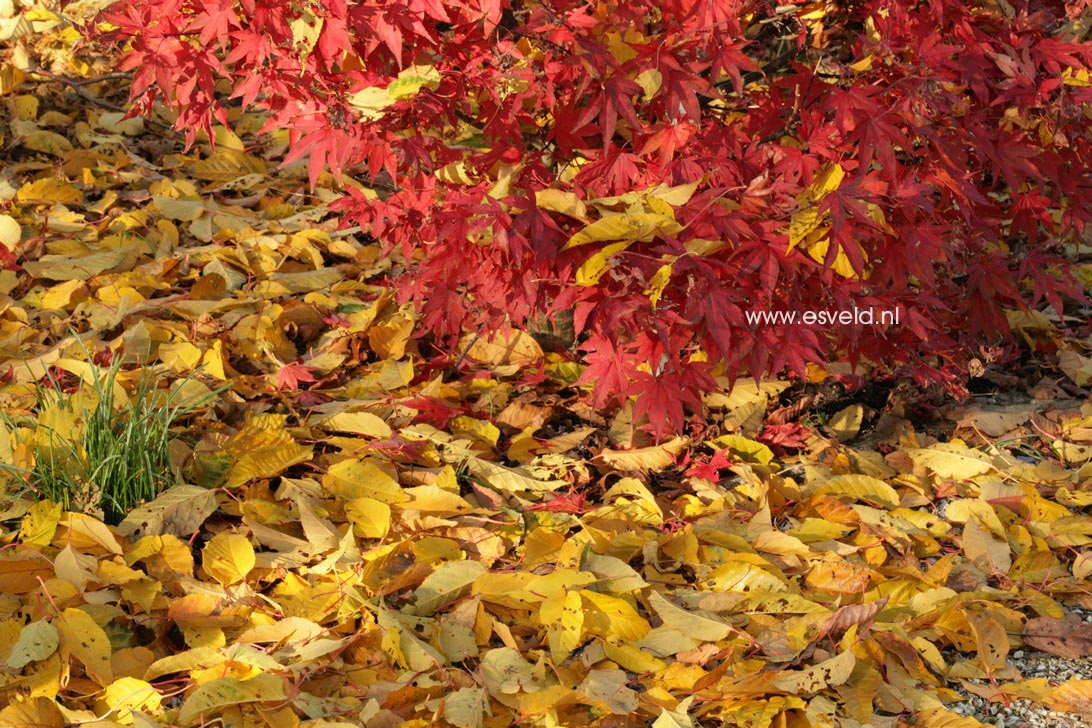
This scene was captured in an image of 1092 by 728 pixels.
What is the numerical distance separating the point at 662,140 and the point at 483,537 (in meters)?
0.89

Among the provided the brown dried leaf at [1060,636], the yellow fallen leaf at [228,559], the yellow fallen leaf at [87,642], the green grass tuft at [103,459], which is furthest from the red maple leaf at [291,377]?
the brown dried leaf at [1060,636]

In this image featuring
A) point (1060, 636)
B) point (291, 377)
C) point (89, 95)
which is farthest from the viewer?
point (89, 95)

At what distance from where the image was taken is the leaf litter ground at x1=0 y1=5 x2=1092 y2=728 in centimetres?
178

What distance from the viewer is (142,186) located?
3932 mm

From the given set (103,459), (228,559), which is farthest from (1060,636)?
(103,459)

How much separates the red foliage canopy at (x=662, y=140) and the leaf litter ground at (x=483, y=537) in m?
0.38

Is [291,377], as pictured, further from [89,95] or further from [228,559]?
[89,95]

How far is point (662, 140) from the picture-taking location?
211 cm

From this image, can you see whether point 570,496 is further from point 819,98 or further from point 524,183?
point 819,98

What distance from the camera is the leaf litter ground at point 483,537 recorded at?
1780mm

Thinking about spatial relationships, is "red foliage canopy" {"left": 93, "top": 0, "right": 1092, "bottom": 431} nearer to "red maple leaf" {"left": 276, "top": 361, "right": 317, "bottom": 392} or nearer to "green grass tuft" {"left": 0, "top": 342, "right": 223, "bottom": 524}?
"red maple leaf" {"left": 276, "top": 361, "right": 317, "bottom": 392}

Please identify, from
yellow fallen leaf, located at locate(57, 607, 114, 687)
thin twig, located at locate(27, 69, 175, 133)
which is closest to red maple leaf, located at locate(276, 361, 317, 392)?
yellow fallen leaf, located at locate(57, 607, 114, 687)

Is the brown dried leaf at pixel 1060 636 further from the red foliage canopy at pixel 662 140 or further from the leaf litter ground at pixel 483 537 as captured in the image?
the red foliage canopy at pixel 662 140

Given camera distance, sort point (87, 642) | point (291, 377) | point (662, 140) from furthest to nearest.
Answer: point (291, 377), point (662, 140), point (87, 642)
